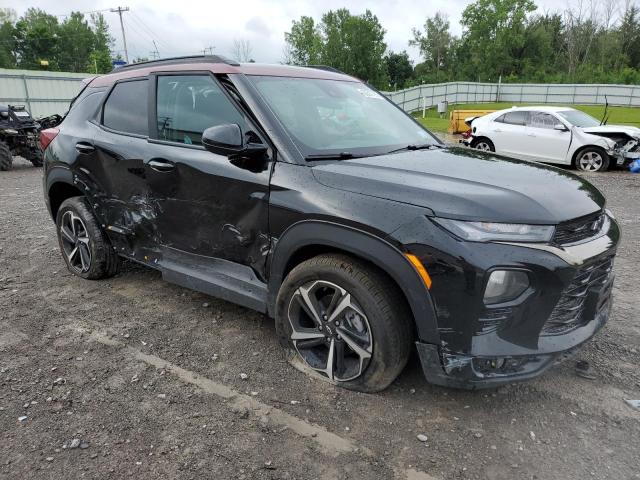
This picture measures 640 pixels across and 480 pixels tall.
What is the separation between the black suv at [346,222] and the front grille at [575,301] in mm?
11

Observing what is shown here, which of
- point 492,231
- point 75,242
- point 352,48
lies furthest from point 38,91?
point 352,48

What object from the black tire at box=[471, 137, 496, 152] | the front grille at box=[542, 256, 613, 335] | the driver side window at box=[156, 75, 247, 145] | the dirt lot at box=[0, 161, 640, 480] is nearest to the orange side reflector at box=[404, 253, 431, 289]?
the front grille at box=[542, 256, 613, 335]

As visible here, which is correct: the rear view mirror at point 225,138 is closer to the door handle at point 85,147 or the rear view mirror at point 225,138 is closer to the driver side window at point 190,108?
the driver side window at point 190,108

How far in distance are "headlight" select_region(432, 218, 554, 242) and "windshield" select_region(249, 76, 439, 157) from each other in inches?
38.2

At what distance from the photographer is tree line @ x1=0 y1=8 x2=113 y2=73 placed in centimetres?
7388

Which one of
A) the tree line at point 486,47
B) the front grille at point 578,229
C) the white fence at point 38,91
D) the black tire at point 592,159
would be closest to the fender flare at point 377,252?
the front grille at point 578,229

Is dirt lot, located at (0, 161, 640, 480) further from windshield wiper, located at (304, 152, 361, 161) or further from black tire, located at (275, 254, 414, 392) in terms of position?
windshield wiper, located at (304, 152, 361, 161)

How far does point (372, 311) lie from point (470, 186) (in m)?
0.80

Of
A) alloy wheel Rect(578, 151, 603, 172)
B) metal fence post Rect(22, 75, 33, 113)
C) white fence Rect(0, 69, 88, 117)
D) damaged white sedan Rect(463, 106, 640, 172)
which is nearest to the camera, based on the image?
damaged white sedan Rect(463, 106, 640, 172)

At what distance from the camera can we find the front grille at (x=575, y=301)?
2.37 m

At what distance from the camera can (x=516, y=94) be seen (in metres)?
41.7

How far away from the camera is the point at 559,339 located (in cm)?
240

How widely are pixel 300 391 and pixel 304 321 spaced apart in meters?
0.41

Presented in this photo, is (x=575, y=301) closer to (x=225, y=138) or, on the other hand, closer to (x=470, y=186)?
(x=470, y=186)
